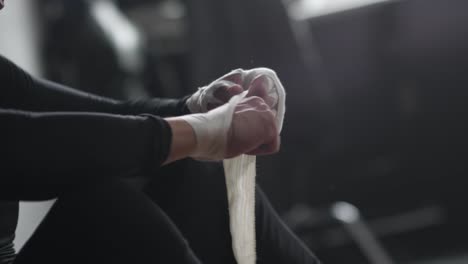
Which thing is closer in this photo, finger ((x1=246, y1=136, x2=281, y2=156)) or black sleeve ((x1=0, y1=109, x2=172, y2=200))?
black sleeve ((x1=0, y1=109, x2=172, y2=200))

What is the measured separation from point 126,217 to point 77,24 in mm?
1573

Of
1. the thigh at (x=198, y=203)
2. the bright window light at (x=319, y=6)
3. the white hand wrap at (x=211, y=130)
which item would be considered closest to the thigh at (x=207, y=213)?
the thigh at (x=198, y=203)

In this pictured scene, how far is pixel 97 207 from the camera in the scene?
0.55 m

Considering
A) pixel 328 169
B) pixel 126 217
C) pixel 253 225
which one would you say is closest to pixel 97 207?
pixel 126 217

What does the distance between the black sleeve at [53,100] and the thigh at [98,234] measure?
20 centimetres

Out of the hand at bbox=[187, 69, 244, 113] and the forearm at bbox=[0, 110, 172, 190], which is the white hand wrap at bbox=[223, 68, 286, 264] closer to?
the hand at bbox=[187, 69, 244, 113]

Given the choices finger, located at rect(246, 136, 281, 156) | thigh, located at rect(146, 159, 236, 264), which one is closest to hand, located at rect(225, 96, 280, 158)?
finger, located at rect(246, 136, 281, 156)

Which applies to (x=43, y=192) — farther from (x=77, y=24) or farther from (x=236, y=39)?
(x=77, y=24)

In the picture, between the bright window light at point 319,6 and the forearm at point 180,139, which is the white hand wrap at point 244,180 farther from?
the bright window light at point 319,6

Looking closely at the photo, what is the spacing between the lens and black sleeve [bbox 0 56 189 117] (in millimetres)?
754

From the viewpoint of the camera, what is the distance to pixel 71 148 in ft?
1.59

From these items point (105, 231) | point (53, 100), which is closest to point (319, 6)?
point (53, 100)

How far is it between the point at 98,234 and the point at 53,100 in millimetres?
300

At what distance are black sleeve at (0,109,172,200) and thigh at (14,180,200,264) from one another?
4 cm
